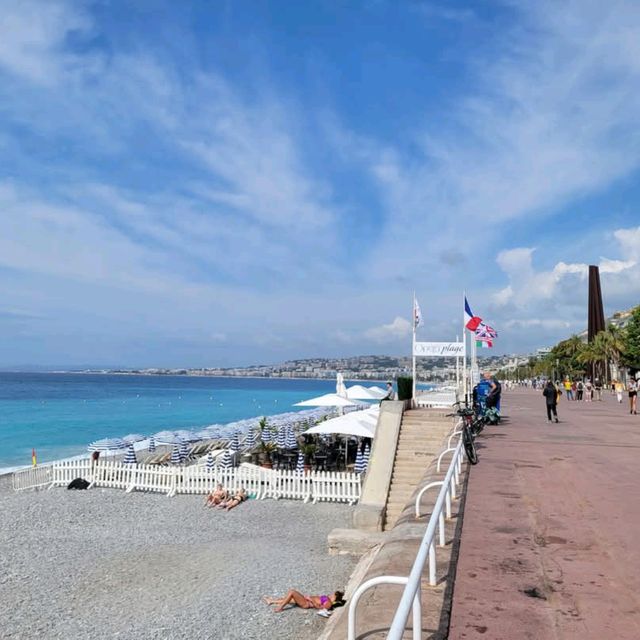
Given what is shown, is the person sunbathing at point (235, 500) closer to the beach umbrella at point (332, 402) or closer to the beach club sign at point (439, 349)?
the beach club sign at point (439, 349)

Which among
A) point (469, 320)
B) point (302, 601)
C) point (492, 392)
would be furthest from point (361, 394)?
point (302, 601)

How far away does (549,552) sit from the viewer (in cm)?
532

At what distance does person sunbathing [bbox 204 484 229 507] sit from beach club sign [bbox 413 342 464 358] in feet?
26.3

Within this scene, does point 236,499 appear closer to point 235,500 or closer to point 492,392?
point 235,500

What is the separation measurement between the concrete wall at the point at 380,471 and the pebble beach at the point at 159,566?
1.02 meters

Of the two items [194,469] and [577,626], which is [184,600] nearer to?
[577,626]

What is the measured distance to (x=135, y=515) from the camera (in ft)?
51.2

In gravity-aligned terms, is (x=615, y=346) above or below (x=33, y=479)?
above

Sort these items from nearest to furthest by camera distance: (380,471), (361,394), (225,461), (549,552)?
(549,552)
(380,471)
(225,461)
(361,394)

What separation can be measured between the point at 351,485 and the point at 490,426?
15.6 ft

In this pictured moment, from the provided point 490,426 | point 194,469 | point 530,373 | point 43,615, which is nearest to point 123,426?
point 194,469

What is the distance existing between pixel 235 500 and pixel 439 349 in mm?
8699

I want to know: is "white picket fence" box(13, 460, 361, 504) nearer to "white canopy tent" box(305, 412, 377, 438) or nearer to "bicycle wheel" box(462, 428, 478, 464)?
"white canopy tent" box(305, 412, 377, 438)

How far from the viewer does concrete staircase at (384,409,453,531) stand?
14.1 meters
